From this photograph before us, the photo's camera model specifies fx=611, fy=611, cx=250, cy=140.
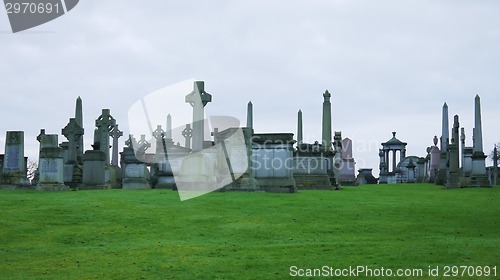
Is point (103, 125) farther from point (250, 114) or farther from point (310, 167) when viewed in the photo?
point (250, 114)

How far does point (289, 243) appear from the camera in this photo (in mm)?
12195

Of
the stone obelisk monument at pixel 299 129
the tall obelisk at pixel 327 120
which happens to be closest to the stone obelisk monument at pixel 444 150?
the stone obelisk monument at pixel 299 129

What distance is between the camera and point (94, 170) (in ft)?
92.8

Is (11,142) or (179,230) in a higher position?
(11,142)

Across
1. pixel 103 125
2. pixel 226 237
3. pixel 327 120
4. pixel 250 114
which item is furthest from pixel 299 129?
pixel 226 237

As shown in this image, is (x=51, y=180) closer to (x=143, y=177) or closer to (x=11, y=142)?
(x=11, y=142)

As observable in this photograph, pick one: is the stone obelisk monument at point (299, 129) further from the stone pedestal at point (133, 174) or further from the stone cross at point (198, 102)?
the stone cross at point (198, 102)

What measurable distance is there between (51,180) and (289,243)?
1499cm

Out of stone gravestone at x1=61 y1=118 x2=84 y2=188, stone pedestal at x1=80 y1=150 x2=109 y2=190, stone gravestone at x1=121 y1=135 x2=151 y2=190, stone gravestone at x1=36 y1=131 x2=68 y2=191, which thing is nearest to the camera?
stone gravestone at x1=36 y1=131 x2=68 y2=191

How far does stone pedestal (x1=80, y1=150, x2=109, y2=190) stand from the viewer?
28.2 m

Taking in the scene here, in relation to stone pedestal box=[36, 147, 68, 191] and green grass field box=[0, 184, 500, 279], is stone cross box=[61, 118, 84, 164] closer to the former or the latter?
stone pedestal box=[36, 147, 68, 191]

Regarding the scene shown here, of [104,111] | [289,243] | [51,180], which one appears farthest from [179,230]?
[104,111]

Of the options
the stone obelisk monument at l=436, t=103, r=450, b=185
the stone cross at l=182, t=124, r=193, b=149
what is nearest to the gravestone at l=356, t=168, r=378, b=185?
the stone obelisk monument at l=436, t=103, r=450, b=185

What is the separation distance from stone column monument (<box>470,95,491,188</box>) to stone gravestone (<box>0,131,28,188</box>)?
23.9 metres
